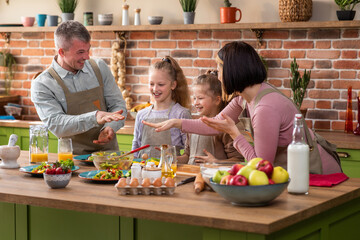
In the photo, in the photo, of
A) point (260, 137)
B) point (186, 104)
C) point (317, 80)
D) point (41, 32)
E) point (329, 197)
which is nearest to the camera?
point (329, 197)

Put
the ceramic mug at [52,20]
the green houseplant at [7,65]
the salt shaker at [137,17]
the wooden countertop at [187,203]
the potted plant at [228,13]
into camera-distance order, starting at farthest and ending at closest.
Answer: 1. the green houseplant at [7,65]
2. the ceramic mug at [52,20]
3. the salt shaker at [137,17]
4. the potted plant at [228,13]
5. the wooden countertop at [187,203]

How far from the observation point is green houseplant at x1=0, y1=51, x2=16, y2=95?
6.14 m

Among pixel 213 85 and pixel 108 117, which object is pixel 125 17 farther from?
pixel 108 117

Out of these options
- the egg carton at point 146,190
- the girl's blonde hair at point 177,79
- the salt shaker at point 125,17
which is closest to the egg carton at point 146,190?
the egg carton at point 146,190

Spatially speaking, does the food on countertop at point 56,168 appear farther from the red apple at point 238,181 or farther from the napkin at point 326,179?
the napkin at point 326,179

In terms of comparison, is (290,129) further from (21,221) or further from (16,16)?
(16,16)

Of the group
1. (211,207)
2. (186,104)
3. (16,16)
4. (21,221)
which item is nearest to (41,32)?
(16,16)

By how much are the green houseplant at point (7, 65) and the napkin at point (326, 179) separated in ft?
13.8

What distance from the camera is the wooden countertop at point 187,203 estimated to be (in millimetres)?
2084

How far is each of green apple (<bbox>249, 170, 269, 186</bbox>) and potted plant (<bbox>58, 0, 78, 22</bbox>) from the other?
3853 millimetres

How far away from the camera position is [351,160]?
4.30m

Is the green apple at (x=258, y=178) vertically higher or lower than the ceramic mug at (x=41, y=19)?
lower

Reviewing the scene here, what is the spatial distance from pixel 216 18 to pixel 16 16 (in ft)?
7.29

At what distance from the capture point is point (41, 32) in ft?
19.9
